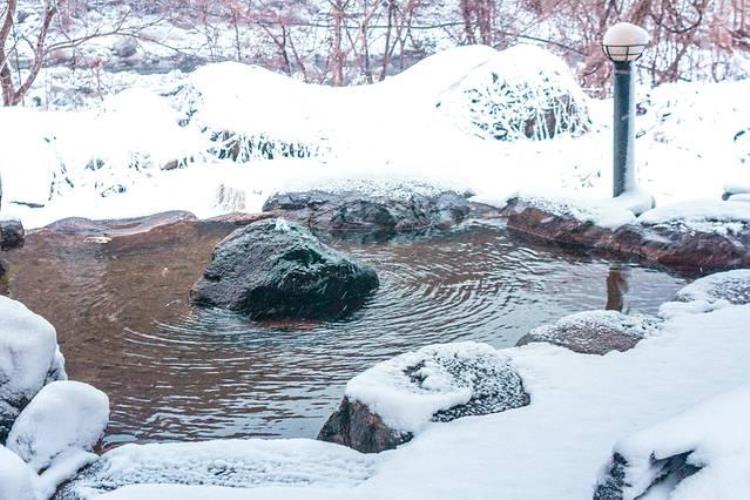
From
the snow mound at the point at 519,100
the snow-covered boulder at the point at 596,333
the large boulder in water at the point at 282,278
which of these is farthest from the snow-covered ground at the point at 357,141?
the snow-covered boulder at the point at 596,333

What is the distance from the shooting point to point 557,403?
9.87ft

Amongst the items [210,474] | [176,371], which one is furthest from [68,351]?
[210,474]

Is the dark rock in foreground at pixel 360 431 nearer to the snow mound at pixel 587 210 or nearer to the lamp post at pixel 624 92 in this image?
the snow mound at pixel 587 210

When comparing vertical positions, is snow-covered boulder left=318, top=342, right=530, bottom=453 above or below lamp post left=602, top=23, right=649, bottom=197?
below

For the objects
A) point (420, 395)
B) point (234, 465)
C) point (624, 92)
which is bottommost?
point (234, 465)

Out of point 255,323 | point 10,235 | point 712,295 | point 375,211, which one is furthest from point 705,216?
point 10,235

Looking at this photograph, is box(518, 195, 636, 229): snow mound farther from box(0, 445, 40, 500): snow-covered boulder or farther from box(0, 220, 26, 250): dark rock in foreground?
box(0, 445, 40, 500): snow-covered boulder

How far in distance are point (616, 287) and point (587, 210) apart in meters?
1.17

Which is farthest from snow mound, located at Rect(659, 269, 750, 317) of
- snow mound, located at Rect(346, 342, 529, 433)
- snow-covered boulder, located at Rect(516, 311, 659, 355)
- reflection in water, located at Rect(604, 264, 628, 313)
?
snow mound, located at Rect(346, 342, 529, 433)

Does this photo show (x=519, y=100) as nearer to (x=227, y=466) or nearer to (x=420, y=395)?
(x=420, y=395)

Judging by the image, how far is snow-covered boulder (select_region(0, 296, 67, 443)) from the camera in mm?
2996

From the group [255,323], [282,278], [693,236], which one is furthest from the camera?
[693,236]

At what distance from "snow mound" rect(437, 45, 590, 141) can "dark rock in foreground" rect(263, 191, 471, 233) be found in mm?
2494

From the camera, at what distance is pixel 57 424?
9.45 feet
